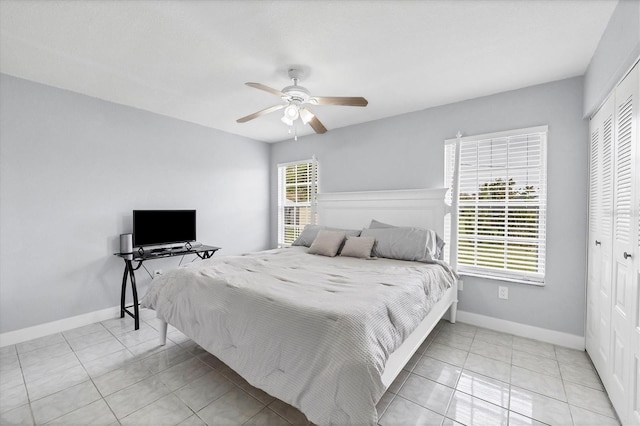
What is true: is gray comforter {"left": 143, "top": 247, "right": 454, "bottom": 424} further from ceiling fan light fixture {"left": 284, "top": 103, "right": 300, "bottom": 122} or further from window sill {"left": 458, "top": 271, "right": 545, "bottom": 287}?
ceiling fan light fixture {"left": 284, "top": 103, "right": 300, "bottom": 122}

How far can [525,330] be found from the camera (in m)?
2.89

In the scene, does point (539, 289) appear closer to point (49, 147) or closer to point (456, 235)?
point (456, 235)

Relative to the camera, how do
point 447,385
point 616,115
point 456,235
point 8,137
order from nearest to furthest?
point 616,115
point 447,385
point 8,137
point 456,235

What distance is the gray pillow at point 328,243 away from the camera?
3.31 m

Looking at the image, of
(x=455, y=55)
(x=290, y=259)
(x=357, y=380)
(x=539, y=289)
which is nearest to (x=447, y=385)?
(x=357, y=380)

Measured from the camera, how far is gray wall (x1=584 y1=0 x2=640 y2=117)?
1507mm

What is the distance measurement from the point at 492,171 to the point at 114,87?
4.15 m

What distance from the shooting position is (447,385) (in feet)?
6.88

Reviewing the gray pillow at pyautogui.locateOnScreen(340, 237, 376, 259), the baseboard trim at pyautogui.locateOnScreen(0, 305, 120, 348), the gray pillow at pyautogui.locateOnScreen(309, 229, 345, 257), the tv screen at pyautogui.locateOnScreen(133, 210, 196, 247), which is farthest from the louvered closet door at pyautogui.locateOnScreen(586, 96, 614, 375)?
the baseboard trim at pyautogui.locateOnScreen(0, 305, 120, 348)

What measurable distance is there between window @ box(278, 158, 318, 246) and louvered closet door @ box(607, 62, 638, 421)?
3392 millimetres

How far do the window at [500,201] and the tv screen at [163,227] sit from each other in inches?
135

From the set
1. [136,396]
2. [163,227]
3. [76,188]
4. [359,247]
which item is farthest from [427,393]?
[76,188]

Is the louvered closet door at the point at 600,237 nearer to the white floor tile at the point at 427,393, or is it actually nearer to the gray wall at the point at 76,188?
the white floor tile at the point at 427,393

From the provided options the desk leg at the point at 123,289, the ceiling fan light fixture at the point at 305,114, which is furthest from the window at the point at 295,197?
the desk leg at the point at 123,289
